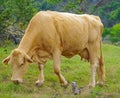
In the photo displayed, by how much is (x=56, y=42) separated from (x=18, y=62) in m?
1.16

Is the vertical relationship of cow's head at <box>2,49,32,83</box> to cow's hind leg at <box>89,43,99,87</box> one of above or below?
above

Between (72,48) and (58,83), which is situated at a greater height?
(72,48)

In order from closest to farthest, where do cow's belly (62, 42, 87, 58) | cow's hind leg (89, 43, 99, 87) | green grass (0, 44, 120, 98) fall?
green grass (0, 44, 120, 98)
cow's belly (62, 42, 87, 58)
cow's hind leg (89, 43, 99, 87)

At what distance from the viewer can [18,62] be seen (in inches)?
338

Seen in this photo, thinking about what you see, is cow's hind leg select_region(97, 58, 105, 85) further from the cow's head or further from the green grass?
the cow's head

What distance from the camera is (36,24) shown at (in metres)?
9.36

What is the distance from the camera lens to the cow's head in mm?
8586

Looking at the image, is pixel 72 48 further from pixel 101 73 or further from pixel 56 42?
pixel 101 73

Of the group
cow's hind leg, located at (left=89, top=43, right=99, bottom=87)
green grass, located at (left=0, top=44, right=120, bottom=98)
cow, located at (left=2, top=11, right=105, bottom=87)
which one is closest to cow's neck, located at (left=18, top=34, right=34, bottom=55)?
cow, located at (left=2, top=11, right=105, bottom=87)

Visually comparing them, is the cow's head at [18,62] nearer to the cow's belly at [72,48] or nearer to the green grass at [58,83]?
the green grass at [58,83]

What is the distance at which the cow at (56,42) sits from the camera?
873 cm

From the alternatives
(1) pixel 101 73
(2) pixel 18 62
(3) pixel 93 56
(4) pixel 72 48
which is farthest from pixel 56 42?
(1) pixel 101 73

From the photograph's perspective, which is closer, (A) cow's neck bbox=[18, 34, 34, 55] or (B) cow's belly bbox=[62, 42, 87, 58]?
(A) cow's neck bbox=[18, 34, 34, 55]

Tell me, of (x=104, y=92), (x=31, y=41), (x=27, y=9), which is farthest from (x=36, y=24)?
(x=27, y=9)
